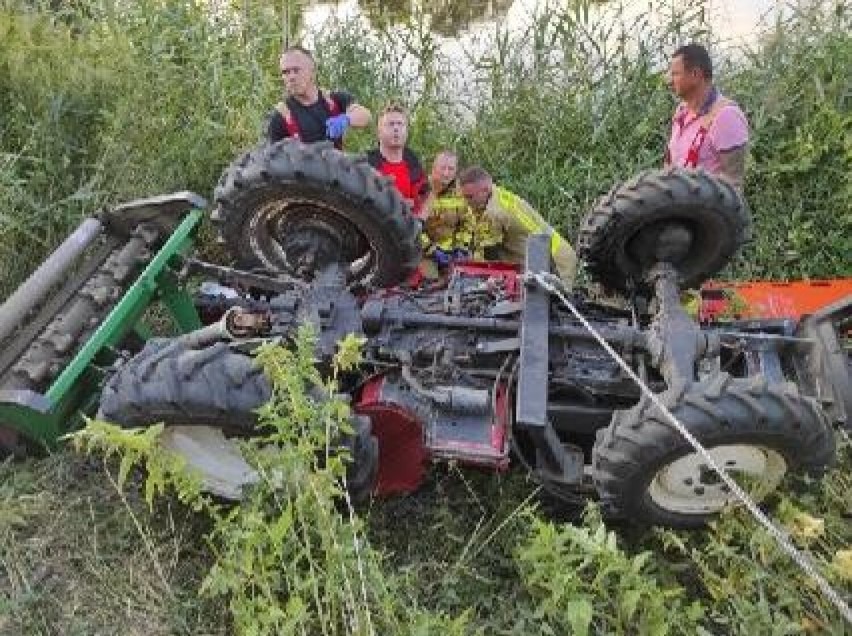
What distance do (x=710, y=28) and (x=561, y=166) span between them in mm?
1410

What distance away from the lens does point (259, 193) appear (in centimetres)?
434

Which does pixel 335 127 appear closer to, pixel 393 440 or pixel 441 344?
pixel 441 344

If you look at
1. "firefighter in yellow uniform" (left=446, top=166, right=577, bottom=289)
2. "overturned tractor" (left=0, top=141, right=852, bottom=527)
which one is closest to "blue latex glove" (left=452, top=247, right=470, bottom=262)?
"firefighter in yellow uniform" (left=446, top=166, right=577, bottom=289)

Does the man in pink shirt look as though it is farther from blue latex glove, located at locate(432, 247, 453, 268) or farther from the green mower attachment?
Result: the green mower attachment

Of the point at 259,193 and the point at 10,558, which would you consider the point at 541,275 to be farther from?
the point at 10,558

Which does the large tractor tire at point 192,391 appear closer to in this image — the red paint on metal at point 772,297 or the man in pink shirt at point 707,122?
the red paint on metal at point 772,297

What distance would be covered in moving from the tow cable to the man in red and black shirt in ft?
4.68

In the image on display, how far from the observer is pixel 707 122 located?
5.03m

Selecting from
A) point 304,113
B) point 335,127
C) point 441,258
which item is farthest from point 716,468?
point 304,113

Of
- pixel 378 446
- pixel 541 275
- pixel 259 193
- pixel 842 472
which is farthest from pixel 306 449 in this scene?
pixel 842 472

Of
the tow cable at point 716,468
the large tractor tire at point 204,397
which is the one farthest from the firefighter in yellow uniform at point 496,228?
the large tractor tire at point 204,397

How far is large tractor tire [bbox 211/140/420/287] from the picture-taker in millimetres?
4223

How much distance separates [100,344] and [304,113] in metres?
1.90

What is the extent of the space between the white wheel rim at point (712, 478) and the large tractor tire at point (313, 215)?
4.81 feet
